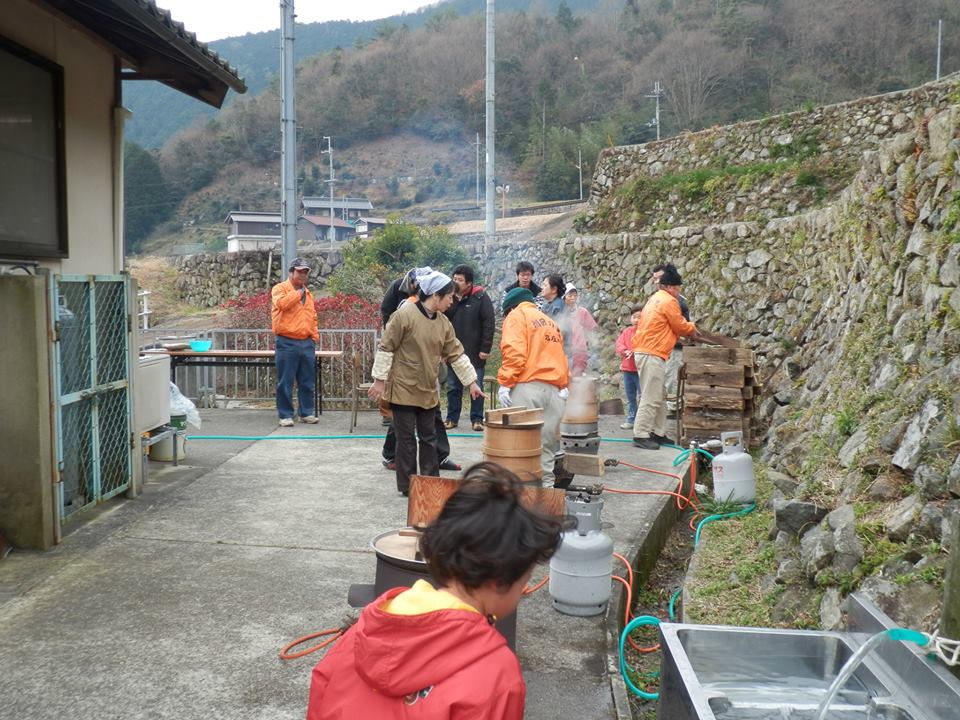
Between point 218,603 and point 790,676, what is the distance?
291cm

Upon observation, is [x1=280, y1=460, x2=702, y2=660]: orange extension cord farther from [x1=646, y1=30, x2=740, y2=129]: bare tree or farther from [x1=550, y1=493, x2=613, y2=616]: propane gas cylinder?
[x1=646, y1=30, x2=740, y2=129]: bare tree

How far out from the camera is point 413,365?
654 centimetres

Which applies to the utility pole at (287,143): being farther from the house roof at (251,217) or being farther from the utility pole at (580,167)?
the house roof at (251,217)

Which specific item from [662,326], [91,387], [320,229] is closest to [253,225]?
[320,229]

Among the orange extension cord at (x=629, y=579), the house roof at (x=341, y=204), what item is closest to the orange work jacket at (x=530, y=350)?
the orange extension cord at (x=629, y=579)

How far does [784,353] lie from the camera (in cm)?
1217

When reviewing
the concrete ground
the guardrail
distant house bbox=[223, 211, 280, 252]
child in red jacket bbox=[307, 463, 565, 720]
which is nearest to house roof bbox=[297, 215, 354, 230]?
distant house bbox=[223, 211, 280, 252]

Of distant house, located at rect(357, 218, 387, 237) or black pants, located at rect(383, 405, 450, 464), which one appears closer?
black pants, located at rect(383, 405, 450, 464)

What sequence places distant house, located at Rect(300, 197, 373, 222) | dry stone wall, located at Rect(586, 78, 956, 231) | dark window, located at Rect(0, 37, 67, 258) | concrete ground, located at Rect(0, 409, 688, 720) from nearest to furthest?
concrete ground, located at Rect(0, 409, 688, 720) → dark window, located at Rect(0, 37, 67, 258) → dry stone wall, located at Rect(586, 78, 956, 231) → distant house, located at Rect(300, 197, 373, 222)

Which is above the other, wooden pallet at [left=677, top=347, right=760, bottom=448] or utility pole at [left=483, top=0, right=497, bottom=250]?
utility pole at [left=483, top=0, right=497, bottom=250]

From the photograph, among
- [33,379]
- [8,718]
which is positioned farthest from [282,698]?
[33,379]

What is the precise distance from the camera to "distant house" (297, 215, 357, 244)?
64.8 meters

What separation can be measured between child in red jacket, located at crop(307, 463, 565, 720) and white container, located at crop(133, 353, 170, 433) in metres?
5.41

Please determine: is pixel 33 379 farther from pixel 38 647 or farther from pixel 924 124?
pixel 924 124
